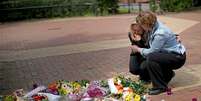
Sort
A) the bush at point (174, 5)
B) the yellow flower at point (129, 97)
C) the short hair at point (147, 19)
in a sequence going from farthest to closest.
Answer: the bush at point (174, 5), the short hair at point (147, 19), the yellow flower at point (129, 97)

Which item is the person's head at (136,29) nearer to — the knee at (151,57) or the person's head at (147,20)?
the person's head at (147,20)

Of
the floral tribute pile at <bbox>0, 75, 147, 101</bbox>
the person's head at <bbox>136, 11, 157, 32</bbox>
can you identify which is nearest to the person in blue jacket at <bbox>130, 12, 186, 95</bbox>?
the person's head at <bbox>136, 11, 157, 32</bbox>

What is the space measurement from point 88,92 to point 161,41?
4.30 ft

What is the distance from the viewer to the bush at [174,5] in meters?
23.5

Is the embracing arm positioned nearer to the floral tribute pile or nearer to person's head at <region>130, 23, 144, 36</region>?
person's head at <region>130, 23, 144, 36</region>

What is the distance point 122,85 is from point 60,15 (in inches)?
767

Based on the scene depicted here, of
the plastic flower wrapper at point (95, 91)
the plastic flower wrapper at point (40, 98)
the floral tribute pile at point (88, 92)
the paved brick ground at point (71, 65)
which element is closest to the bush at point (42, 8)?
the paved brick ground at point (71, 65)

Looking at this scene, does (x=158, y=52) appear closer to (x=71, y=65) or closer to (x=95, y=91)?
(x=95, y=91)

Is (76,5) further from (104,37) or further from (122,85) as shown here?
(122,85)

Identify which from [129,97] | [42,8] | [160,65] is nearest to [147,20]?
[160,65]

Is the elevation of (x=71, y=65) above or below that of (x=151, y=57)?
below

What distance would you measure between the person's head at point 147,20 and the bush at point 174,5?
1717 centimetres

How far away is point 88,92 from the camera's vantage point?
6203mm

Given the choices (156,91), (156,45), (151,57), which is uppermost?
(156,45)
